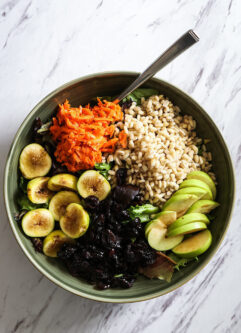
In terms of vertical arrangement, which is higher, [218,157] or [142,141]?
[218,157]

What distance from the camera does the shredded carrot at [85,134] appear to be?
7.91ft

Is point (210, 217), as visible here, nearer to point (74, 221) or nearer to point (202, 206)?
point (202, 206)

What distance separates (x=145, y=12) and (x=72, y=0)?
589 mm

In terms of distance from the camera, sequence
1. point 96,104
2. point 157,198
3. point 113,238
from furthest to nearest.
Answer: point 96,104
point 157,198
point 113,238

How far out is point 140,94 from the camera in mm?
2650

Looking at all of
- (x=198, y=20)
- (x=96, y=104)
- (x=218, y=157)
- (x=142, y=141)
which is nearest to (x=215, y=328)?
(x=218, y=157)

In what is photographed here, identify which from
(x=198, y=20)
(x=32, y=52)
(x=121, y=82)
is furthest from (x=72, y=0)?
(x=198, y=20)

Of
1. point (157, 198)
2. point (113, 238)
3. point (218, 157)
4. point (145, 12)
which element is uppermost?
point (145, 12)

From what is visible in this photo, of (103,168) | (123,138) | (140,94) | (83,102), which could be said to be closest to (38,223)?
(103,168)

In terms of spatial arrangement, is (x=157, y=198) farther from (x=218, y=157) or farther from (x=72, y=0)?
(x=72, y=0)

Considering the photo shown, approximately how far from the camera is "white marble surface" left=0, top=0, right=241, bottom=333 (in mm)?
2660

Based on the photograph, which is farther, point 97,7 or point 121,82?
point 97,7

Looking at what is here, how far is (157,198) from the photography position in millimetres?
2508

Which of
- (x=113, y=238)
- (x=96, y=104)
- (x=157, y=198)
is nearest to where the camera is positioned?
(x=113, y=238)
